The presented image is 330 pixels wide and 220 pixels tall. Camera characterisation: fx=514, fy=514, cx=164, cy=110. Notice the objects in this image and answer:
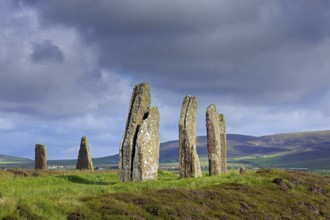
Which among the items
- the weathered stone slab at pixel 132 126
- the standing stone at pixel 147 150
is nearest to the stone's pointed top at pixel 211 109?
the weathered stone slab at pixel 132 126

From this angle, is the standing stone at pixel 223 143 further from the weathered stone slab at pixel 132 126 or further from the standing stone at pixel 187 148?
the weathered stone slab at pixel 132 126

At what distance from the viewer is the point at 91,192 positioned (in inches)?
1093

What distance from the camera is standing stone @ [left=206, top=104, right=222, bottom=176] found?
46.7m

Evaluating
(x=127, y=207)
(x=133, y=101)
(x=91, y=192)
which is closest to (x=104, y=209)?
(x=127, y=207)

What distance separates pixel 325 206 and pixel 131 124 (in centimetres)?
1507

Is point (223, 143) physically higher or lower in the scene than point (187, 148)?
higher

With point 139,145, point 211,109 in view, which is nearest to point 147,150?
point 139,145

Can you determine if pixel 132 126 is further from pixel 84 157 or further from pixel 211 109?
pixel 84 157

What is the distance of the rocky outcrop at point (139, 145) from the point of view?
122ft

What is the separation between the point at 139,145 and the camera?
37031 mm

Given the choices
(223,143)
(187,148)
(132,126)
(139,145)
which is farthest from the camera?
(223,143)

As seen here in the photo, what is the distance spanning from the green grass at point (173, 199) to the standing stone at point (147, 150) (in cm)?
323

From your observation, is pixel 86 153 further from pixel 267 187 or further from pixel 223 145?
pixel 267 187

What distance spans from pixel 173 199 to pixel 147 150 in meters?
11.1
